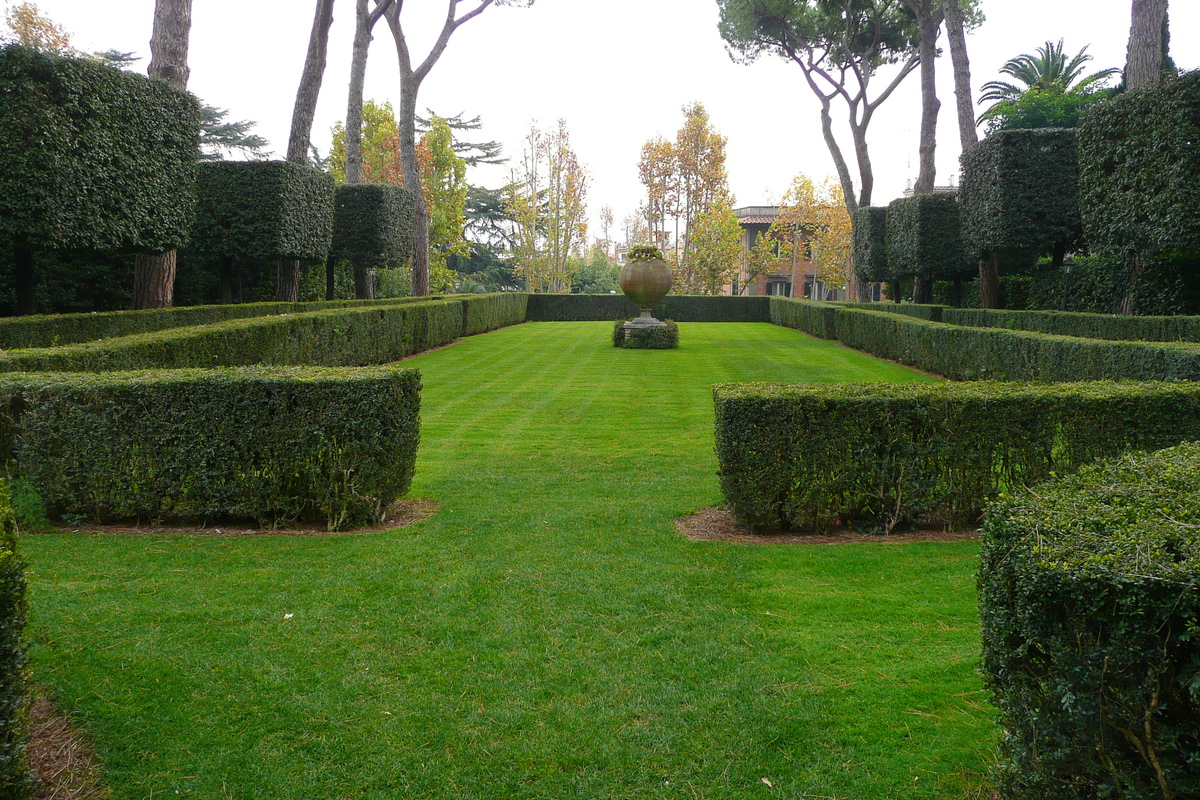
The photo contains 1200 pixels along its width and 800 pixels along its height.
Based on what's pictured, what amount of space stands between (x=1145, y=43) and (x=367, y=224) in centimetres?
1751

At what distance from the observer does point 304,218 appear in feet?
59.8

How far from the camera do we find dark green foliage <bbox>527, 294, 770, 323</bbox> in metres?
33.0

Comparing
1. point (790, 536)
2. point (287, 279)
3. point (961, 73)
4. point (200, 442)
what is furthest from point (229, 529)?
point (961, 73)

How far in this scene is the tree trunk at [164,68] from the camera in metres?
13.5

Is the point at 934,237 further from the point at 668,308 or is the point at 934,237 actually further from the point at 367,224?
the point at 367,224

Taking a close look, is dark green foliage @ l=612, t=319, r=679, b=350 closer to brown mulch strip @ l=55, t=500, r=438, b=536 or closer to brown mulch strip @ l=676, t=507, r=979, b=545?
brown mulch strip @ l=676, t=507, r=979, b=545

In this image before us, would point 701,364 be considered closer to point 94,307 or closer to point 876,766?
point 94,307

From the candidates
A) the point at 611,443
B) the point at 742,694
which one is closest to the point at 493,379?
the point at 611,443

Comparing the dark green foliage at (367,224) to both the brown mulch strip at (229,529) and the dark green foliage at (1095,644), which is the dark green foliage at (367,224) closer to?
the brown mulch strip at (229,529)

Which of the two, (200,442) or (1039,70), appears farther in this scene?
(1039,70)

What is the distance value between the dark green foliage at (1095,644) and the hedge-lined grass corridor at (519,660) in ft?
2.39

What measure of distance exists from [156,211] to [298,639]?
1165 cm

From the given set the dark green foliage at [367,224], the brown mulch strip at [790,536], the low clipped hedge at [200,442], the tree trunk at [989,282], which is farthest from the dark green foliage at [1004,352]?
the dark green foliage at [367,224]

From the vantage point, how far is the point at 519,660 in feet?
11.9
